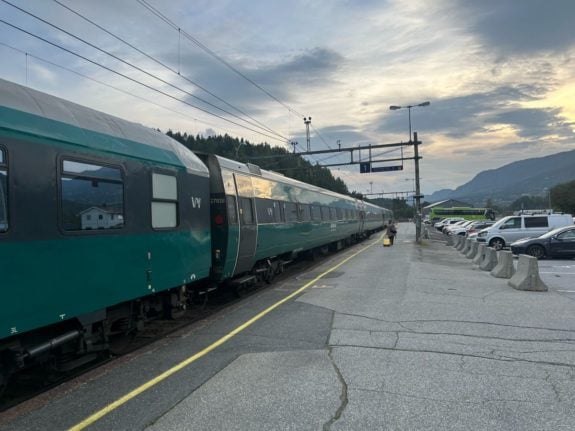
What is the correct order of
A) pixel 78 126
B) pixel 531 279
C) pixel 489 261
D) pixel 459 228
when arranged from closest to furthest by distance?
pixel 78 126
pixel 531 279
pixel 489 261
pixel 459 228

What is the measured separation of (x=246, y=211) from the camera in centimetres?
1142

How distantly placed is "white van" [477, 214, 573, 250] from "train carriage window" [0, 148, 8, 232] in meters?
24.2

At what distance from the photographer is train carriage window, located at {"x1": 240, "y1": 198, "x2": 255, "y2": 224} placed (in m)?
11.1

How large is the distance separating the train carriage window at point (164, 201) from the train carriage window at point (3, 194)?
266 centimetres

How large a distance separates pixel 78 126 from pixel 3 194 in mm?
1590

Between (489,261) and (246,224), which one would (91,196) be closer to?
(246,224)

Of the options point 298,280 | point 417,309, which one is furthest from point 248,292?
point 417,309

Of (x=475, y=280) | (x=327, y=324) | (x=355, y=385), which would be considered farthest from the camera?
(x=475, y=280)

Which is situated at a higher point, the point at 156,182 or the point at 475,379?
the point at 156,182

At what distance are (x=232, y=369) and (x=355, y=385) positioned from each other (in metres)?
1.51

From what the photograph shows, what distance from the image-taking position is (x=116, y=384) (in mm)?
5516

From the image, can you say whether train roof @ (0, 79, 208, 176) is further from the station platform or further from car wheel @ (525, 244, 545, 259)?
car wheel @ (525, 244, 545, 259)

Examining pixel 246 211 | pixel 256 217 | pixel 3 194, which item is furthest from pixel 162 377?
pixel 256 217

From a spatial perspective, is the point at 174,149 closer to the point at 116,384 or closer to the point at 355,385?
the point at 116,384
